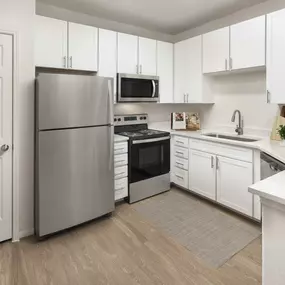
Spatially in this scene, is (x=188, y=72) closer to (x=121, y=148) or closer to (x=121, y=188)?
(x=121, y=148)

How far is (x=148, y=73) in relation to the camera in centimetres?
365

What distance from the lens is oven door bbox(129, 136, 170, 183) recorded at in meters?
3.31

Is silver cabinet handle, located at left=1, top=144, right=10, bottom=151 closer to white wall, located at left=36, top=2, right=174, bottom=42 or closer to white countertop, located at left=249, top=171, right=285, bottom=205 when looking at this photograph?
white wall, located at left=36, top=2, right=174, bottom=42

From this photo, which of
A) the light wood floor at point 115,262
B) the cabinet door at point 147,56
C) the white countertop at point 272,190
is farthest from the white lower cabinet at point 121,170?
the white countertop at point 272,190

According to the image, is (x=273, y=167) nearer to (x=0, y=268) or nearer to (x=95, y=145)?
(x=95, y=145)

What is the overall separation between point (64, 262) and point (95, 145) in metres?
1.17

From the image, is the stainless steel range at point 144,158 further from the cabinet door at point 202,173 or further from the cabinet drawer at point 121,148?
the cabinet door at point 202,173

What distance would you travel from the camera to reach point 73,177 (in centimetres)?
254

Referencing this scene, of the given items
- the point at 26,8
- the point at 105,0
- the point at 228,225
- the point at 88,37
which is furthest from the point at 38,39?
the point at 228,225

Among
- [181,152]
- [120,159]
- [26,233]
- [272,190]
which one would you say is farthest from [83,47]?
[272,190]

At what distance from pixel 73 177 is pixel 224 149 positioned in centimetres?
181

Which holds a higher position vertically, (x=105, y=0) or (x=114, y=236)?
(x=105, y=0)

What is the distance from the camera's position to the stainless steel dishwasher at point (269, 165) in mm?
2201

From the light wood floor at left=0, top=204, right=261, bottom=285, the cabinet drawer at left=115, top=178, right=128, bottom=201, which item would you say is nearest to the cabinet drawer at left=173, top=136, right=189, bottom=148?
the cabinet drawer at left=115, top=178, right=128, bottom=201
